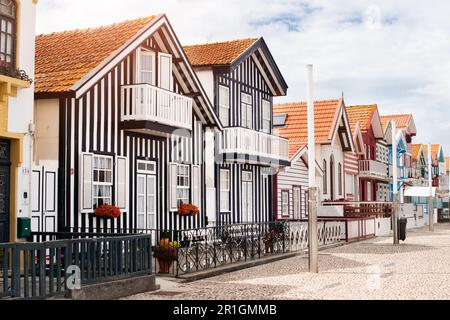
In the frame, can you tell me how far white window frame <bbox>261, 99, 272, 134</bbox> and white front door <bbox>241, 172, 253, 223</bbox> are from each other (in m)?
2.20

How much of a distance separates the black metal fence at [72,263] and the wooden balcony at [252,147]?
10378mm

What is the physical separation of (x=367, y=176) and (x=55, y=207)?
30.6m

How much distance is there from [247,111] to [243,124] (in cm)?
64

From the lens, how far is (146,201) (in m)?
19.6

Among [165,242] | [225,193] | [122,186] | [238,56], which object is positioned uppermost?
[238,56]

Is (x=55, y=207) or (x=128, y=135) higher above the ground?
(x=128, y=135)

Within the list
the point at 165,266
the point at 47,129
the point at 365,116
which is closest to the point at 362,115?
the point at 365,116

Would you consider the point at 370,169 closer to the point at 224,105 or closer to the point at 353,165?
the point at 353,165

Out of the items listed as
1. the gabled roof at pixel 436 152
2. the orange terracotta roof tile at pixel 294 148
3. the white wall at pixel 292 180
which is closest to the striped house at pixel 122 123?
the white wall at pixel 292 180

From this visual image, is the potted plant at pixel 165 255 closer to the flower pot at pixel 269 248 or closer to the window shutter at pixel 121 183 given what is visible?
the window shutter at pixel 121 183

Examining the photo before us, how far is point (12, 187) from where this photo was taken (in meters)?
14.4
